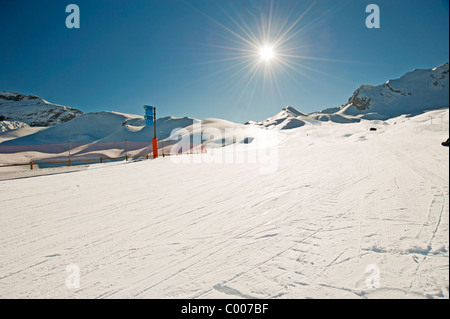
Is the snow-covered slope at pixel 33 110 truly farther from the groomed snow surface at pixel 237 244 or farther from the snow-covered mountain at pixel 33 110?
the groomed snow surface at pixel 237 244

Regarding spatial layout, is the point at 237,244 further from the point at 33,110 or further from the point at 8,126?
the point at 33,110

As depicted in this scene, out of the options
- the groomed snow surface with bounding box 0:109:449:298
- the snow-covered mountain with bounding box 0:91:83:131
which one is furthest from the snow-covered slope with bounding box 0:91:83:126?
the groomed snow surface with bounding box 0:109:449:298

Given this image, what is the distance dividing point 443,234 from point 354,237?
123 cm

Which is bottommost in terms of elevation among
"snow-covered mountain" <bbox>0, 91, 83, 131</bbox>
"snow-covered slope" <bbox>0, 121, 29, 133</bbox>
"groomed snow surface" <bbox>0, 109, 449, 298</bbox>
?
"groomed snow surface" <bbox>0, 109, 449, 298</bbox>

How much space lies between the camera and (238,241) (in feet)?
9.71

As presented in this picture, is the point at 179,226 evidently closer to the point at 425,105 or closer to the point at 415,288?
the point at 415,288

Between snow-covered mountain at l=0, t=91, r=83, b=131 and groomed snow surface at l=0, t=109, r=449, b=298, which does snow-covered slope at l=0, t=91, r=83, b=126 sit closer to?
snow-covered mountain at l=0, t=91, r=83, b=131

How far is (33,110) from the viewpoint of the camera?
406ft

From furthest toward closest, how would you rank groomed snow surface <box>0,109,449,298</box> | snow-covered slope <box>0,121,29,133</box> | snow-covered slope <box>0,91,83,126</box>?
snow-covered slope <box>0,91,83,126</box> < snow-covered slope <box>0,121,29,133</box> < groomed snow surface <box>0,109,449,298</box>

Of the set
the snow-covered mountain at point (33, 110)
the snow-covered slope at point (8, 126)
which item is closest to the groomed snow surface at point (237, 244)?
the snow-covered slope at point (8, 126)

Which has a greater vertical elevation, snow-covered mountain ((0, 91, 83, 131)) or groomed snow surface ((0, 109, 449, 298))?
snow-covered mountain ((0, 91, 83, 131))

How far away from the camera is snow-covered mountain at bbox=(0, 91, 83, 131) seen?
11162 centimetres

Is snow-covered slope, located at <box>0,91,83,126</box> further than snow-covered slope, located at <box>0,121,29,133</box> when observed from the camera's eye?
Yes

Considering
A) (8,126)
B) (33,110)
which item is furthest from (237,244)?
(33,110)
